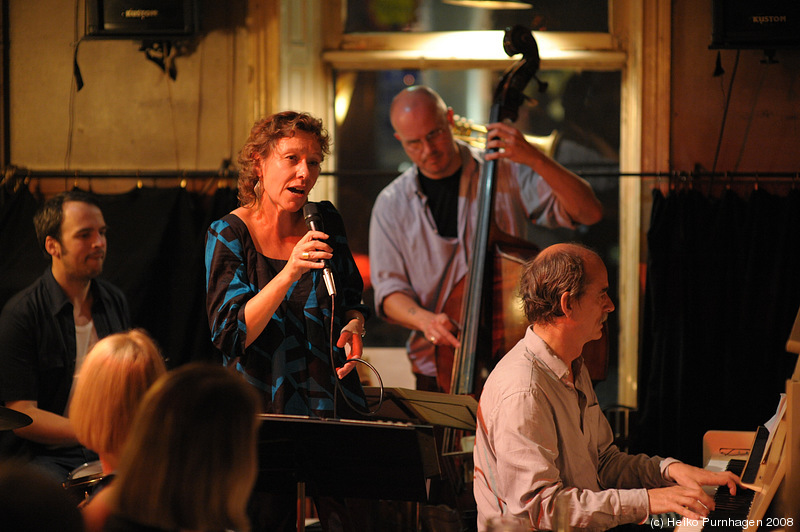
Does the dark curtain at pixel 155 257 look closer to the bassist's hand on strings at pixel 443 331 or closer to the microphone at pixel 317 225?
the bassist's hand on strings at pixel 443 331

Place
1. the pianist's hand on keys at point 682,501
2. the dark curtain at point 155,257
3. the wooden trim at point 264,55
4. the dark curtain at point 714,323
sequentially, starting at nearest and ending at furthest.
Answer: the pianist's hand on keys at point 682,501
the dark curtain at point 714,323
the dark curtain at point 155,257
the wooden trim at point 264,55

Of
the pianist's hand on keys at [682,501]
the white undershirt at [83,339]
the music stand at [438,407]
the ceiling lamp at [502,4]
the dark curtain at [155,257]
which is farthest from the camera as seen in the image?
the ceiling lamp at [502,4]

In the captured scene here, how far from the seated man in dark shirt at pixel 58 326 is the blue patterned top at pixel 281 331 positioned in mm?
1273

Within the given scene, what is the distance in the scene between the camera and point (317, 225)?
2285 millimetres

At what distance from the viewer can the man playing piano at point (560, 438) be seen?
195 cm

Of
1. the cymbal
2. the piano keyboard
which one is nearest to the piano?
the piano keyboard

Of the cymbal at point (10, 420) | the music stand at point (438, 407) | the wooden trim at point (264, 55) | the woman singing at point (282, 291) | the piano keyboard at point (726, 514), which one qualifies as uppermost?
the wooden trim at point (264, 55)

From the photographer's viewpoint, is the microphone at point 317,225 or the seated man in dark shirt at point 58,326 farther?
the seated man in dark shirt at point 58,326

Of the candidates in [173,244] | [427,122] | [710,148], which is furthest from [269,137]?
[710,148]

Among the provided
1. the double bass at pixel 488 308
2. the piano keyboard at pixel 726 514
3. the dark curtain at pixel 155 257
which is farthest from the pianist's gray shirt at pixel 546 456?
the dark curtain at pixel 155 257

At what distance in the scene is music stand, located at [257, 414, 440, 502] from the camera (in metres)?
1.93

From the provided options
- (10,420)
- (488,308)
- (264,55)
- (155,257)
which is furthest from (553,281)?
(264,55)

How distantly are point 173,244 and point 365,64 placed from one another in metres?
1.38

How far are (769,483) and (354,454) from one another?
96 centimetres
